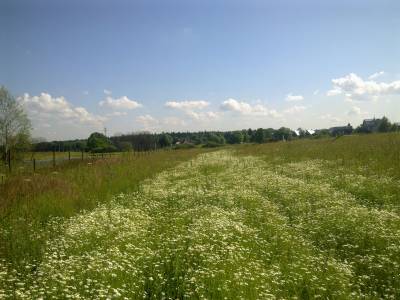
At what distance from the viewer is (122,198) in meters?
12.6

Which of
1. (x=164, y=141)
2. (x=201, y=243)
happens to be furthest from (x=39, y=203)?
(x=164, y=141)

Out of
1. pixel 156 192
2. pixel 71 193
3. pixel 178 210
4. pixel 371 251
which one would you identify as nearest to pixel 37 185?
pixel 71 193

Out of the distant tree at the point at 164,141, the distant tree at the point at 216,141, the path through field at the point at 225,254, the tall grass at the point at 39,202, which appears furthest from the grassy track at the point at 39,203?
the distant tree at the point at 164,141

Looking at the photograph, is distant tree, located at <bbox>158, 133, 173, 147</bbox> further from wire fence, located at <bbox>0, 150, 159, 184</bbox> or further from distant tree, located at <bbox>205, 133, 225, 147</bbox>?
wire fence, located at <bbox>0, 150, 159, 184</bbox>

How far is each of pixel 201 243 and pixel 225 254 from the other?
776 millimetres

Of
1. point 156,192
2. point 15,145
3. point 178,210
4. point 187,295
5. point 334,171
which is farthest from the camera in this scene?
point 15,145

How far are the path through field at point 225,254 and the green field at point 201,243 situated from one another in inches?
1.0

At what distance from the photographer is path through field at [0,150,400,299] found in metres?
5.15

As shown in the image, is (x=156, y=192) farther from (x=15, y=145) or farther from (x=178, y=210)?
(x=15, y=145)

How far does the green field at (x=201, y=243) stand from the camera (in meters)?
5.23

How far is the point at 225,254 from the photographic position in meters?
6.34

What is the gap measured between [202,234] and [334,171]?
39.8 feet

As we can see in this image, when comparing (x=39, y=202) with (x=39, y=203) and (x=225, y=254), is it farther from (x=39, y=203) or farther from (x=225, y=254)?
(x=225, y=254)

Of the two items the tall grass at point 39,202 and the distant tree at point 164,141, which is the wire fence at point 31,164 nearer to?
the tall grass at point 39,202
